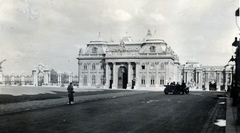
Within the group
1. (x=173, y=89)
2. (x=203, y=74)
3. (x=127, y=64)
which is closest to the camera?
(x=173, y=89)

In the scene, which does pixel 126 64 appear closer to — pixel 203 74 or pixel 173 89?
pixel 173 89

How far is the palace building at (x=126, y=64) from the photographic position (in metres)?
65.4

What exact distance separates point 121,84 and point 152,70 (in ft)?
26.8

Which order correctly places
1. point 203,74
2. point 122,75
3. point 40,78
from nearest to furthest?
point 122,75, point 40,78, point 203,74

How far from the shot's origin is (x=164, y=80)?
64688 millimetres

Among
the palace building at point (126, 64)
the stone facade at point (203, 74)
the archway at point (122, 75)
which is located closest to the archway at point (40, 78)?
the palace building at point (126, 64)

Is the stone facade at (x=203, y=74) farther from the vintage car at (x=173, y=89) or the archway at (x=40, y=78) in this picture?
the vintage car at (x=173, y=89)

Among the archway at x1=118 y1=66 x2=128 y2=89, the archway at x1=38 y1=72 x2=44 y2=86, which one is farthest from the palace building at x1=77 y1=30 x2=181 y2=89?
the archway at x1=38 y1=72 x2=44 y2=86

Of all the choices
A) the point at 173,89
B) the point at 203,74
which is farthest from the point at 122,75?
the point at 203,74

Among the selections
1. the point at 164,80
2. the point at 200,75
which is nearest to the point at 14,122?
the point at 164,80

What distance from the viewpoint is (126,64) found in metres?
68.2

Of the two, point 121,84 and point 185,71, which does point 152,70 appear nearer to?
point 121,84

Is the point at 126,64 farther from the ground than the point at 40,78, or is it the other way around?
the point at 126,64

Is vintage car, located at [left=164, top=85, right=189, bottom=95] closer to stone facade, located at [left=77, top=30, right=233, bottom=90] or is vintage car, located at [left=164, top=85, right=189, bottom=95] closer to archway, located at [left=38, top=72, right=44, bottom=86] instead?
stone facade, located at [left=77, top=30, right=233, bottom=90]
